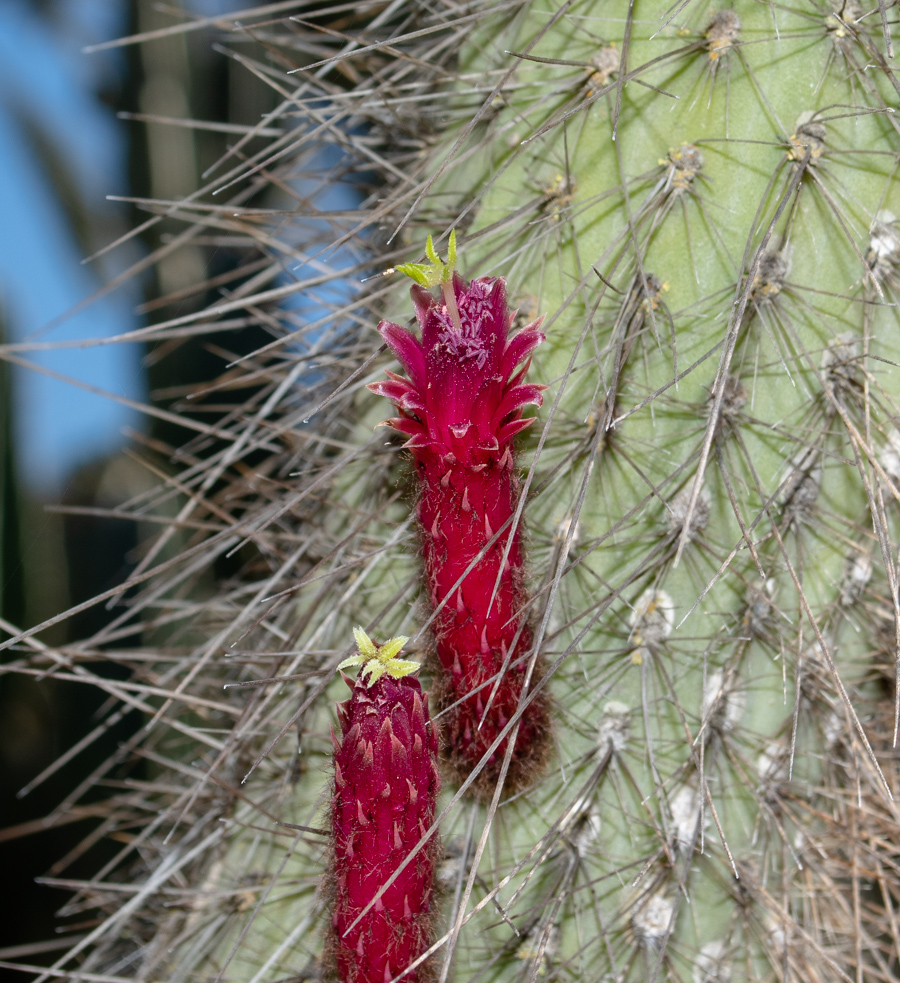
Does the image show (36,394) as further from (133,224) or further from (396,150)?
(396,150)

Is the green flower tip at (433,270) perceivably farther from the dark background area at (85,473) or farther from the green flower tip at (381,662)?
the dark background area at (85,473)

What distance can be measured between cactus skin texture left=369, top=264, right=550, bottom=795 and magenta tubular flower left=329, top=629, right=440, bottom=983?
34 millimetres

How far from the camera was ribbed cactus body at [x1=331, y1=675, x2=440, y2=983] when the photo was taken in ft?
1.34

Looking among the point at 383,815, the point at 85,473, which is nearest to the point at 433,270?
the point at 383,815

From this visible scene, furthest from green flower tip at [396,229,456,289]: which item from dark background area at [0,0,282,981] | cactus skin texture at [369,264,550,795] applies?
dark background area at [0,0,282,981]

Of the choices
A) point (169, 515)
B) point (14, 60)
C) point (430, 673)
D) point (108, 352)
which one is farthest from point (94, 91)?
point (430, 673)

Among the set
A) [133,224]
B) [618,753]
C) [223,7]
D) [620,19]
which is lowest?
[618,753]

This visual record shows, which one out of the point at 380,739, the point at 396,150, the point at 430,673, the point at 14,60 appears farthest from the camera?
the point at 14,60

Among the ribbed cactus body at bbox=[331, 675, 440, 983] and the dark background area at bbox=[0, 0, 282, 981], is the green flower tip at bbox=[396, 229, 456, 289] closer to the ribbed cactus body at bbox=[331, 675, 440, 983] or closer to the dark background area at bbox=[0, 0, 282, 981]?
the ribbed cactus body at bbox=[331, 675, 440, 983]

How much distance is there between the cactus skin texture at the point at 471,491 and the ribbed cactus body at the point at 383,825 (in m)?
0.03

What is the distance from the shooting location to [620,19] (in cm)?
53

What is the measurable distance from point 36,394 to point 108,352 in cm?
8

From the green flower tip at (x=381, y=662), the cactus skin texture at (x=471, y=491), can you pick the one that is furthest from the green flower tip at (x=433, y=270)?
the green flower tip at (x=381, y=662)

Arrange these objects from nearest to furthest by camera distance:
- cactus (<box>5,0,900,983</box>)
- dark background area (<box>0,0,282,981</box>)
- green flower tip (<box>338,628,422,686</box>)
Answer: green flower tip (<box>338,628,422,686</box>) < cactus (<box>5,0,900,983</box>) < dark background area (<box>0,0,282,981</box>)
